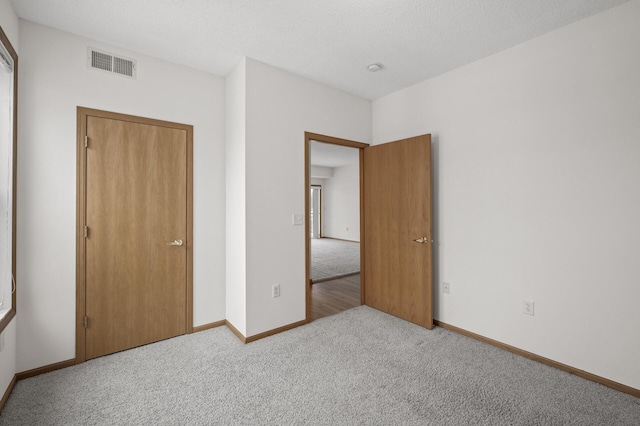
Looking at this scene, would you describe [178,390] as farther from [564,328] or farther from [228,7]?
[564,328]

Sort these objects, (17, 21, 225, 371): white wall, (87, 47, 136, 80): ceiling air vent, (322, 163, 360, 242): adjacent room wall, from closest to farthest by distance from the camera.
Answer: (17, 21, 225, 371): white wall
(87, 47, 136, 80): ceiling air vent
(322, 163, 360, 242): adjacent room wall

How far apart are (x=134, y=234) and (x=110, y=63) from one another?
1.47m

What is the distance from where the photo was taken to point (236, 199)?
2828 mm

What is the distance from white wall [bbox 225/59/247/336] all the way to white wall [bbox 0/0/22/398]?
1.53 m

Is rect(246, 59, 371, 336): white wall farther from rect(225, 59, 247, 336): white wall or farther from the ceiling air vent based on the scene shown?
the ceiling air vent

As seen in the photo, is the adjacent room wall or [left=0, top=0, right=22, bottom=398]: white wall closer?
[left=0, top=0, right=22, bottom=398]: white wall

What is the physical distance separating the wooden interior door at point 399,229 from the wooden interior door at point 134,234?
6.83 ft

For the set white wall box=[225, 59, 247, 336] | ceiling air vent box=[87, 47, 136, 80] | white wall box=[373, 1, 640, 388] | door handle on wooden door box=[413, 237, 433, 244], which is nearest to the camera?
white wall box=[373, 1, 640, 388]

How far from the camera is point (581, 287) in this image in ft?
7.06

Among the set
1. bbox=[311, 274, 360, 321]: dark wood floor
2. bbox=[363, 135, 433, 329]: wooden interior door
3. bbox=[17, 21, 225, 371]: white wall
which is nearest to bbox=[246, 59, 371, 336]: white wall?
bbox=[311, 274, 360, 321]: dark wood floor

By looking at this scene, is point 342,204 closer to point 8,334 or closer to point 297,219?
point 297,219

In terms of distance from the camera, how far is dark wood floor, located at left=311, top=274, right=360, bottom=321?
11.5 feet

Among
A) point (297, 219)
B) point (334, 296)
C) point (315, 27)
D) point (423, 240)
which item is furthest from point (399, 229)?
point (315, 27)

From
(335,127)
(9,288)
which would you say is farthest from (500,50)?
(9,288)
